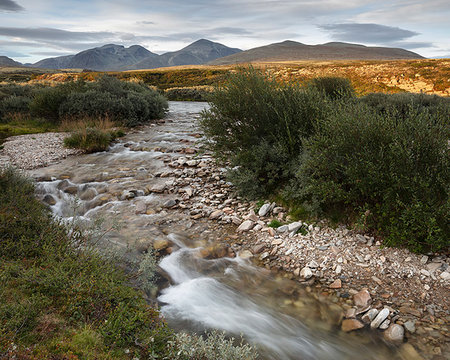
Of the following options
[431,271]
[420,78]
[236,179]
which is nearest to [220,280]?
[236,179]

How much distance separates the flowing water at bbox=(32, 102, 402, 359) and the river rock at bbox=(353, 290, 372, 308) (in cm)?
35

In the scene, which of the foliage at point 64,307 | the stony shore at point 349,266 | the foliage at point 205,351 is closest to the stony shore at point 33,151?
the stony shore at point 349,266

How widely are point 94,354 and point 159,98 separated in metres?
21.4

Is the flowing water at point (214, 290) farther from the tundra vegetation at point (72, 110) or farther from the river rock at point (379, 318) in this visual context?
the tundra vegetation at point (72, 110)

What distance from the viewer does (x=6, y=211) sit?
4.48 m

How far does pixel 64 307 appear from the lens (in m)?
2.96

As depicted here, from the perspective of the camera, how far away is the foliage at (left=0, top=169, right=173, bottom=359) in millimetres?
2506

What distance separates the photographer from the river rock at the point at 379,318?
11.9 ft

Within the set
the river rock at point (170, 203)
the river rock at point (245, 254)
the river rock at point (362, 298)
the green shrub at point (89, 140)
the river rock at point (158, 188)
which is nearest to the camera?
the river rock at point (362, 298)

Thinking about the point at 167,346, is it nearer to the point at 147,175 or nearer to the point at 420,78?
the point at 147,175

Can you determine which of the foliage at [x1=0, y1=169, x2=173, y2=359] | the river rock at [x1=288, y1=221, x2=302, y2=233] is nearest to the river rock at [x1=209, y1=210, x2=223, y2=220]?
the river rock at [x1=288, y1=221, x2=302, y2=233]

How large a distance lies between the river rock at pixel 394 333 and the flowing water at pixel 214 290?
137mm

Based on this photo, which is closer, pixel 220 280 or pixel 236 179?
pixel 220 280

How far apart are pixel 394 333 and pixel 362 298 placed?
22.7 inches
